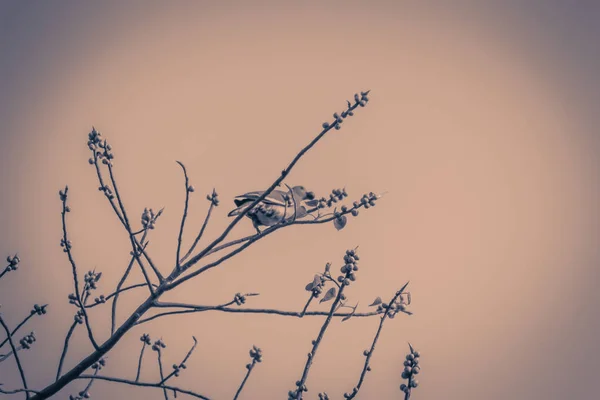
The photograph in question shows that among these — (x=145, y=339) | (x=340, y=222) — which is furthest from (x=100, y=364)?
(x=340, y=222)

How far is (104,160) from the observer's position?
14.8 feet

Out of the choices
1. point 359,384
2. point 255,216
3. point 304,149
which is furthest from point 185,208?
point 255,216

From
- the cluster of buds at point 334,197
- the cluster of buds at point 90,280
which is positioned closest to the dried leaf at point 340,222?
the cluster of buds at point 334,197

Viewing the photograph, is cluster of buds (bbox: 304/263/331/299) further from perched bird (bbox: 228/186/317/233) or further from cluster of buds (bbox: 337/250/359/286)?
perched bird (bbox: 228/186/317/233)

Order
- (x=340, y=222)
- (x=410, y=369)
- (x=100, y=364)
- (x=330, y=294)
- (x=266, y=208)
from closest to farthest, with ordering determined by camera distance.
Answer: (x=410, y=369) → (x=330, y=294) → (x=340, y=222) → (x=100, y=364) → (x=266, y=208)

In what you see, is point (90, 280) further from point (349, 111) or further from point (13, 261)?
point (349, 111)

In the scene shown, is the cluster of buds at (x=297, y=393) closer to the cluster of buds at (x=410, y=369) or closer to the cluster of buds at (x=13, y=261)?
the cluster of buds at (x=410, y=369)

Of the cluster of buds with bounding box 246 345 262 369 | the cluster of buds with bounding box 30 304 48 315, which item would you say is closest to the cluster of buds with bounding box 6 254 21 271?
the cluster of buds with bounding box 30 304 48 315

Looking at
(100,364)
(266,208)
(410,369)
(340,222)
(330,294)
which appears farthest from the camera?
(266,208)

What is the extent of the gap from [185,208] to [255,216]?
9.57ft

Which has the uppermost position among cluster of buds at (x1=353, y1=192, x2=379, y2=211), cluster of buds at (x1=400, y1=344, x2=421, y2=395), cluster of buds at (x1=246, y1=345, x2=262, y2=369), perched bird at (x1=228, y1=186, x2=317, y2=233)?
perched bird at (x1=228, y1=186, x2=317, y2=233)

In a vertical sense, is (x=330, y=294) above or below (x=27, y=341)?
below

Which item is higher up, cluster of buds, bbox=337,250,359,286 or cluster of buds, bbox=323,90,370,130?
cluster of buds, bbox=323,90,370,130

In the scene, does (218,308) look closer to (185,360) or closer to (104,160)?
(185,360)
